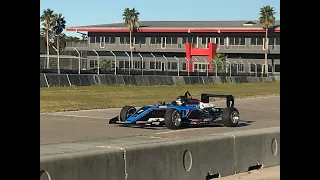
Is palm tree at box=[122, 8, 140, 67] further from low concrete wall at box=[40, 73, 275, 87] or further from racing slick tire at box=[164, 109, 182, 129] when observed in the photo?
racing slick tire at box=[164, 109, 182, 129]

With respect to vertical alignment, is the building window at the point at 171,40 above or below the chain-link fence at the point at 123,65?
above

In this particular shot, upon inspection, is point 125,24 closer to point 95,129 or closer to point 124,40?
point 124,40

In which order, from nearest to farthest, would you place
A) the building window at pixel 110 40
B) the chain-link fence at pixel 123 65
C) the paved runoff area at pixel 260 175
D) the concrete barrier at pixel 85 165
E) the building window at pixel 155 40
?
1. the concrete barrier at pixel 85 165
2. the paved runoff area at pixel 260 175
3. the chain-link fence at pixel 123 65
4. the building window at pixel 155 40
5. the building window at pixel 110 40

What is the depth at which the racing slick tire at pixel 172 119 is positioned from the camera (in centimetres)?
1404

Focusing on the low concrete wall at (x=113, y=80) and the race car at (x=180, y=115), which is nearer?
the race car at (x=180, y=115)

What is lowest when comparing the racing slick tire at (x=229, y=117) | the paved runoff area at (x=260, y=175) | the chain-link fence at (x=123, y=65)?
the paved runoff area at (x=260, y=175)

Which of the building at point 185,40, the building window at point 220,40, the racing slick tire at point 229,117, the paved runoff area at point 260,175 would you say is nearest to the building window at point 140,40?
the building at point 185,40

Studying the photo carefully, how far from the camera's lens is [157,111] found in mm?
15008

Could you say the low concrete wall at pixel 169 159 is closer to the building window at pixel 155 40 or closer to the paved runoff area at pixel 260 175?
the paved runoff area at pixel 260 175

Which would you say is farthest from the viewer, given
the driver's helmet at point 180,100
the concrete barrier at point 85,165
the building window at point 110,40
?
the building window at point 110,40

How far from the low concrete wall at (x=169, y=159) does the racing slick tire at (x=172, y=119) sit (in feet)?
13.8
